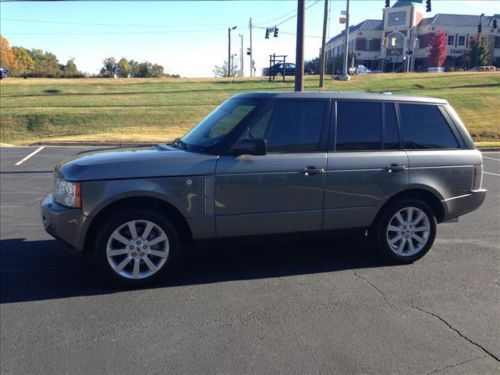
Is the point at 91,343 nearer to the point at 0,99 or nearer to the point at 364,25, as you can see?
the point at 0,99

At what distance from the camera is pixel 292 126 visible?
492 cm

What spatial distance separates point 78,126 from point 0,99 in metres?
10.8

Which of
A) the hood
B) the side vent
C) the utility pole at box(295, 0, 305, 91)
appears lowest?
the side vent

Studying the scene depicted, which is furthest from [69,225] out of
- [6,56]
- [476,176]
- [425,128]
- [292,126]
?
[6,56]

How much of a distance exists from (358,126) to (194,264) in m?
Answer: 2.26

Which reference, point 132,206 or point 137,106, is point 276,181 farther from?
point 137,106

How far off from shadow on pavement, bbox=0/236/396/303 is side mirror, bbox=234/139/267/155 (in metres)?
0.92

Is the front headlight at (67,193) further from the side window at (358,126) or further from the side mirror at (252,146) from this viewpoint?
the side window at (358,126)

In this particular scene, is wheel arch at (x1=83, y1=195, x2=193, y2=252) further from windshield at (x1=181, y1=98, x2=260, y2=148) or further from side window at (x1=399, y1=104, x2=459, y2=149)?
side window at (x1=399, y1=104, x2=459, y2=149)

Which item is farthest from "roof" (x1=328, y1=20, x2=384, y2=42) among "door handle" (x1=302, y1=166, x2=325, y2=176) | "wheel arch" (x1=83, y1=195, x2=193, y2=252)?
"wheel arch" (x1=83, y1=195, x2=193, y2=252)

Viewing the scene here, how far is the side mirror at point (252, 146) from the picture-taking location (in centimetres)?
454

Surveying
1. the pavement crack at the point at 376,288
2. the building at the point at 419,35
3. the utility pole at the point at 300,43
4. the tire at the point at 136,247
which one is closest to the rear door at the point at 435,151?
the pavement crack at the point at 376,288

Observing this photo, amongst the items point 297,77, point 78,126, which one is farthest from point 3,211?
point 78,126

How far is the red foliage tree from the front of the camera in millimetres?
83625
